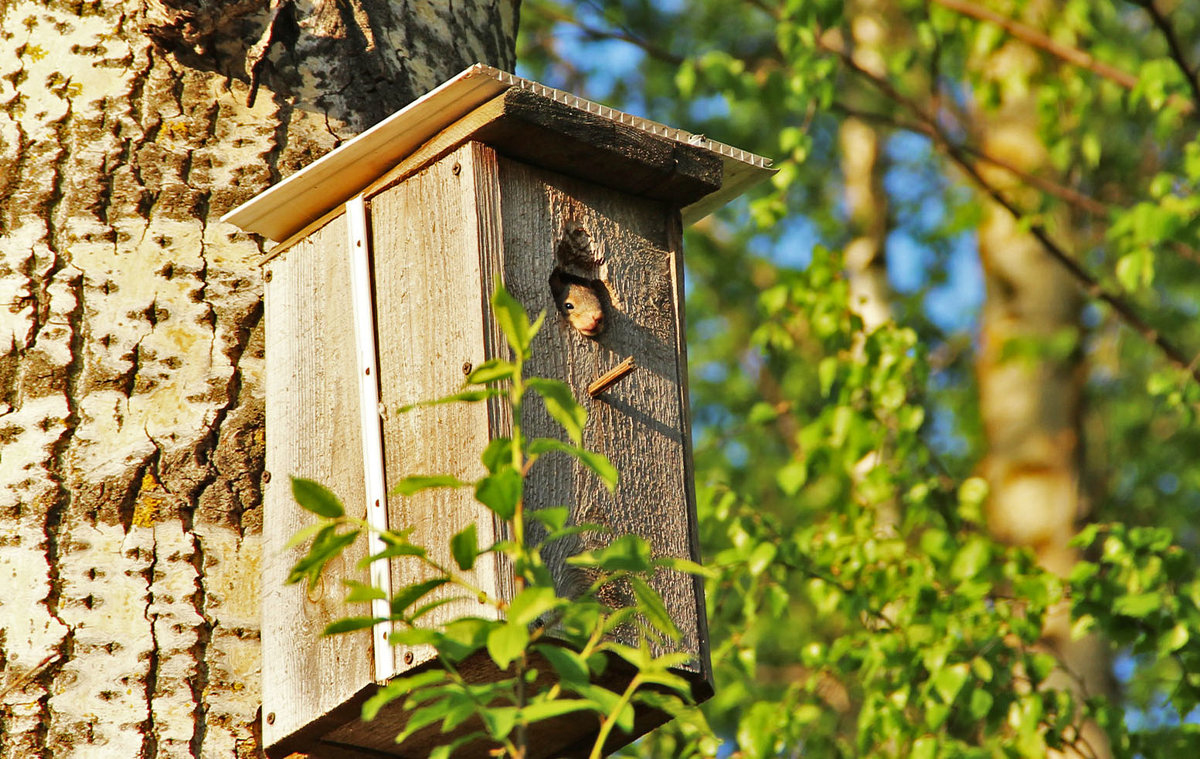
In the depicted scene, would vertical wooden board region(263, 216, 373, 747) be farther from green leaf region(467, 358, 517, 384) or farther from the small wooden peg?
green leaf region(467, 358, 517, 384)

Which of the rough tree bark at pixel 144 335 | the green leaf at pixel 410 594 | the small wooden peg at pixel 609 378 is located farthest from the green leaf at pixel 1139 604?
the green leaf at pixel 410 594

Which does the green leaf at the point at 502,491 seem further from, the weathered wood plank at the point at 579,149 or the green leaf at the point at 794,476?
the green leaf at the point at 794,476

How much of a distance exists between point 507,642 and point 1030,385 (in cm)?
577

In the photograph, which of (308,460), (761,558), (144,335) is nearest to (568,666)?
(308,460)

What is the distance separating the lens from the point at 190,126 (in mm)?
2051

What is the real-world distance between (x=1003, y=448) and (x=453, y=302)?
5.04 meters

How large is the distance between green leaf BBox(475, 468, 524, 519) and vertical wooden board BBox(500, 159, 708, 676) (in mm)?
505

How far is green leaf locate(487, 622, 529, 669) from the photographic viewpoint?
108 cm

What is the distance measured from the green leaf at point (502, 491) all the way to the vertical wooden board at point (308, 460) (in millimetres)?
638

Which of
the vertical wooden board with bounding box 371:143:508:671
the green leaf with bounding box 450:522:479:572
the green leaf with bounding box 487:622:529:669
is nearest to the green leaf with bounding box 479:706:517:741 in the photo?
the green leaf with bounding box 487:622:529:669

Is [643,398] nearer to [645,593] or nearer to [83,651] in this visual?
[645,593]

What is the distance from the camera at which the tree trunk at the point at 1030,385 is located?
570cm

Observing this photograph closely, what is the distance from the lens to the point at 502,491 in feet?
3.81

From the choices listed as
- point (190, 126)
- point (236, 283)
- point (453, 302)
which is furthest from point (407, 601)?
point (190, 126)
